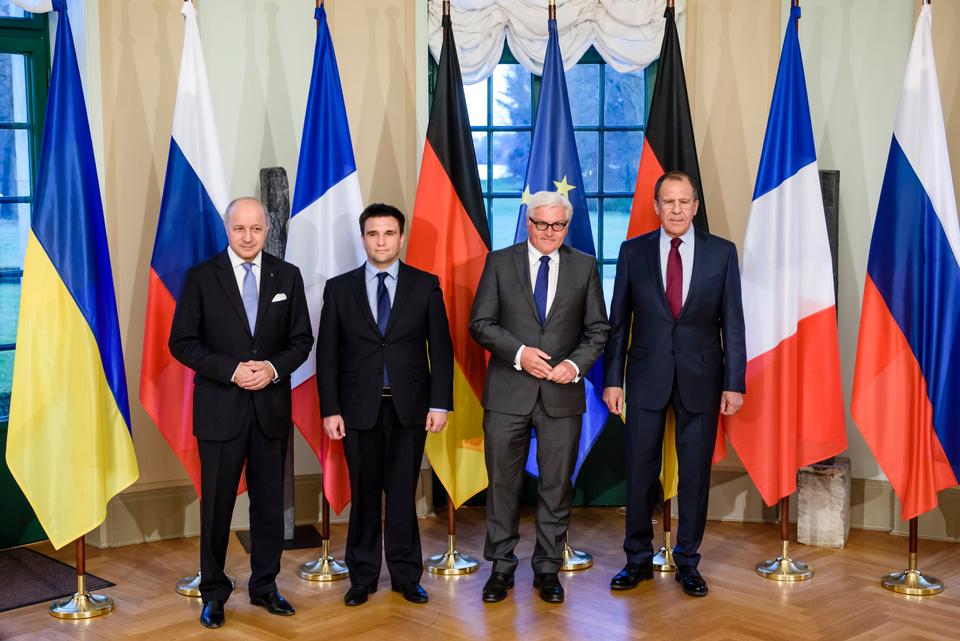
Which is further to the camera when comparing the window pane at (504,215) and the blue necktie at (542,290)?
the window pane at (504,215)

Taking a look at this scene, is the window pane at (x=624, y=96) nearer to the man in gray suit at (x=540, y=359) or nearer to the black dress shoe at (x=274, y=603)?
the man in gray suit at (x=540, y=359)

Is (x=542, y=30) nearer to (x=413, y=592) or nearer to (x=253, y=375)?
(x=253, y=375)

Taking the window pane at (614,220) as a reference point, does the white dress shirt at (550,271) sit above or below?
below

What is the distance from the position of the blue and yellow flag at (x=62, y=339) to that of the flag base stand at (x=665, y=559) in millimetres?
2447

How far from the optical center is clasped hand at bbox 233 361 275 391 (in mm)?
3891

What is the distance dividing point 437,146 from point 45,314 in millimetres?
1850

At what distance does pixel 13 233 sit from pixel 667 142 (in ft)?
10.8

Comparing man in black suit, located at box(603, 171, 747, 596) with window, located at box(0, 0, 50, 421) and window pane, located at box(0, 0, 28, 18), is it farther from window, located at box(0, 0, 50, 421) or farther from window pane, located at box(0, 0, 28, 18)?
window pane, located at box(0, 0, 28, 18)

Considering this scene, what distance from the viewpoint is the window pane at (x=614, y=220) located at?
5.79 meters

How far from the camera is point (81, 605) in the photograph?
418cm

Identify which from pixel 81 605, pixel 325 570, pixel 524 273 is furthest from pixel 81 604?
pixel 524 273

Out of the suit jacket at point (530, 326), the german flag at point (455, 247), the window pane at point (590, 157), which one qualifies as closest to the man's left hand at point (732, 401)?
the suit jacket at point (530, 326)

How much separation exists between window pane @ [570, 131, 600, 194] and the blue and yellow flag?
2.68m

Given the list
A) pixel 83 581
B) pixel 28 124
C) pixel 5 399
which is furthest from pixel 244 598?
pixel 28 124
